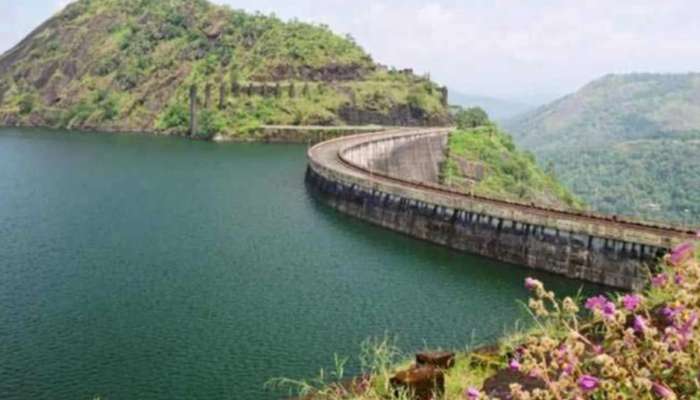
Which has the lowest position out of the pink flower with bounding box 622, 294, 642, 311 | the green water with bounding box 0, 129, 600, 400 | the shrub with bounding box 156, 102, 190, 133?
the green water with bounding box 0, 129, 600, 400

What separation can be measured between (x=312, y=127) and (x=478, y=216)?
11663cm

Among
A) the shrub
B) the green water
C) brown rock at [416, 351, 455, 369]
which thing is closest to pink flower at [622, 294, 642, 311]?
brown rock at [416, 351, 455, 369]

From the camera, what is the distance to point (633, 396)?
22.9ft

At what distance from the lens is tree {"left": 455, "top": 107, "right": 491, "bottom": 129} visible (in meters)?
176

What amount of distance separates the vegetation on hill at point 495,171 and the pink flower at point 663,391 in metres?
104

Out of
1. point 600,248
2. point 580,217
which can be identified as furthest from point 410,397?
point 580,217

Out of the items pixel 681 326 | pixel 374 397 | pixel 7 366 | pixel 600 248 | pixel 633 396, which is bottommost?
pixel 7 366

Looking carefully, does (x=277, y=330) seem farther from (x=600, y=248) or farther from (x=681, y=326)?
(x=681, y=326)

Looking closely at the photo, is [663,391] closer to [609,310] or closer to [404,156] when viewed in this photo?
[609,310]

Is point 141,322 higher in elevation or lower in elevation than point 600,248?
lower

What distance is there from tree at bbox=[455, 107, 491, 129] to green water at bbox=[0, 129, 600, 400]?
98.1 metres

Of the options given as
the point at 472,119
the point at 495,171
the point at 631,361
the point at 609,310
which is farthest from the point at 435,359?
the point at 472,119

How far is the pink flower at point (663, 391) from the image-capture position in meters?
6.58

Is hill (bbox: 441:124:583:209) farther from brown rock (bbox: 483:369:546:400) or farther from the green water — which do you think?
brown rock (bbox: 483:369:546:400)
